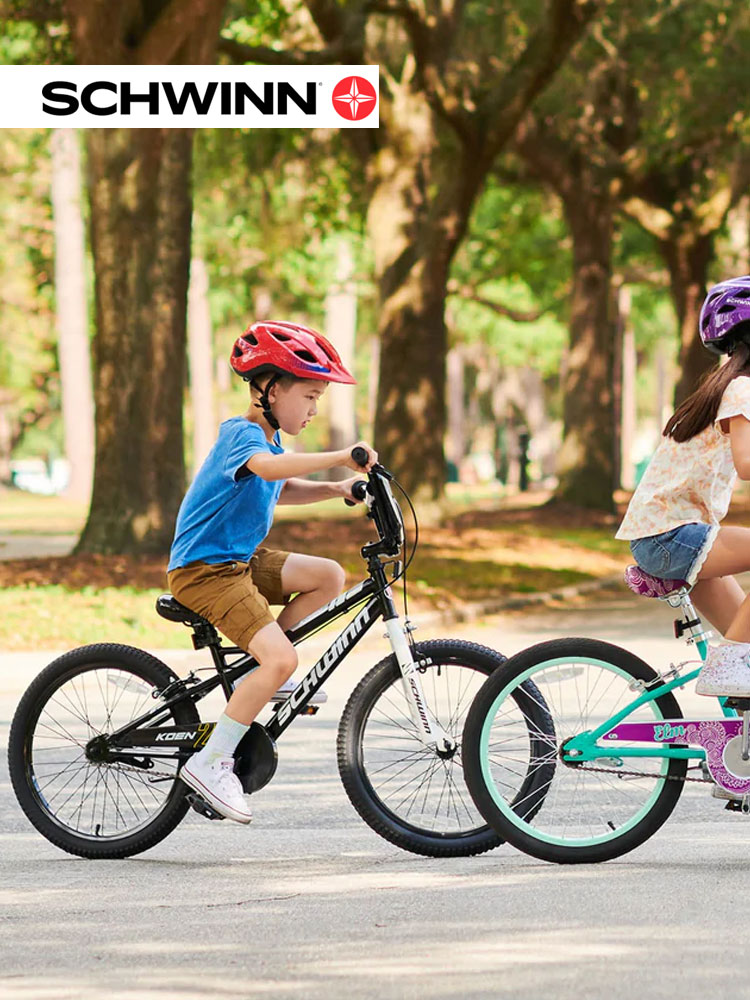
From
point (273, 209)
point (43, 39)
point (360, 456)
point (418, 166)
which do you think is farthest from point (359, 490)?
point (273, 209)

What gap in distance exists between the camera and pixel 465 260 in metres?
43.4

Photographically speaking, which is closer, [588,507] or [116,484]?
[116,484]

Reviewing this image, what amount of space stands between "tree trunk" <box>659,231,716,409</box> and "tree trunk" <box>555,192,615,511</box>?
2926 mm

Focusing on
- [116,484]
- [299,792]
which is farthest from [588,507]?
[299,792]

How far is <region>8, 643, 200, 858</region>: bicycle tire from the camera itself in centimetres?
650

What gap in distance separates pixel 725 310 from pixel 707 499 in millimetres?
616

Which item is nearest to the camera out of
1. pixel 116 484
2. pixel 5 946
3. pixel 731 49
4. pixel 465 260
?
pixel 5 946

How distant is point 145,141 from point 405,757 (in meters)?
13.6

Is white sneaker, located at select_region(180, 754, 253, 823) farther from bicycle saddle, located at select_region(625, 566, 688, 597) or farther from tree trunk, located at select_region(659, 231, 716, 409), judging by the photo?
tree trunk, located at select_region(659, 231, 716, 409)

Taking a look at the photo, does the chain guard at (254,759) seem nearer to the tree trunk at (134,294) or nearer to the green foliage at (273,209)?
the tree trunk at (134,294)

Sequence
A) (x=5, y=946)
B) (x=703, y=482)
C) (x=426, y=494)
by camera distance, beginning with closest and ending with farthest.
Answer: (x=5, y=946) < (x=703, y=482) < (x=426, y=494)

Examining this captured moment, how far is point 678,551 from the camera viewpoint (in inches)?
238

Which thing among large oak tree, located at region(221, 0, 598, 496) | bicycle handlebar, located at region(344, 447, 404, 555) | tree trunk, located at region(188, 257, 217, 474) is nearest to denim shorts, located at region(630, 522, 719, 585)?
bicycle handlebar, located at region(344, 447, 404, 555)

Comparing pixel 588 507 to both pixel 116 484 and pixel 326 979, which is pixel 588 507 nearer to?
pixel 116 484
